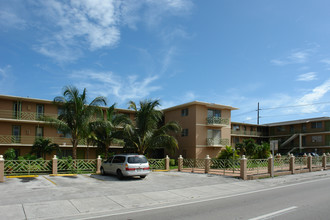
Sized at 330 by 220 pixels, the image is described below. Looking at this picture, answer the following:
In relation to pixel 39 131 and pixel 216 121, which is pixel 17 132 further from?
pixel 216 121

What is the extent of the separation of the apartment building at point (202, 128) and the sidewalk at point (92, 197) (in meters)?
16.9

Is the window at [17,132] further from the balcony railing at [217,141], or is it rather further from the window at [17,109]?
the balcony railing at [217,141]

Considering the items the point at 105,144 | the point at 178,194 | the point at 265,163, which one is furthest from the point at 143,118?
the point at 178,194

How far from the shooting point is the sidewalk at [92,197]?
9141 millimetres

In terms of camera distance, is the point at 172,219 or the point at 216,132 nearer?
the point at 172,219

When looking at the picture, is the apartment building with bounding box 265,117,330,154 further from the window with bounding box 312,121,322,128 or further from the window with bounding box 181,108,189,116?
the window with bounding box 181,108,189,116

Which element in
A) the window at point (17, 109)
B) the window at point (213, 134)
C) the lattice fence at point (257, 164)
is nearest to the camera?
the lattice fence at point (257, 164)

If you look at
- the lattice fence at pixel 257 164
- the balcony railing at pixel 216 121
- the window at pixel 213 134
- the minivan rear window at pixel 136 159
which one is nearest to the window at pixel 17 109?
the minivan rear window at pixel 136 159

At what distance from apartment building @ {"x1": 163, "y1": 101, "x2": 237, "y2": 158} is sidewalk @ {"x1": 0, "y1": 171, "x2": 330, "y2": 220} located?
16897 millimetres

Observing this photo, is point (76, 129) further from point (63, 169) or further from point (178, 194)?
point (178, 194)

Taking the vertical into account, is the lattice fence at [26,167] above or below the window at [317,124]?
below

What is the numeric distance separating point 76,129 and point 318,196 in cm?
1721

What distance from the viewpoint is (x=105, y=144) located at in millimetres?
26344

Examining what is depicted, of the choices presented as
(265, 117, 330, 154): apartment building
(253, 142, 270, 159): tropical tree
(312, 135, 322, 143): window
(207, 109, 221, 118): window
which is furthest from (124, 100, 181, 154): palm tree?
(312, 135, 322, 143): window
